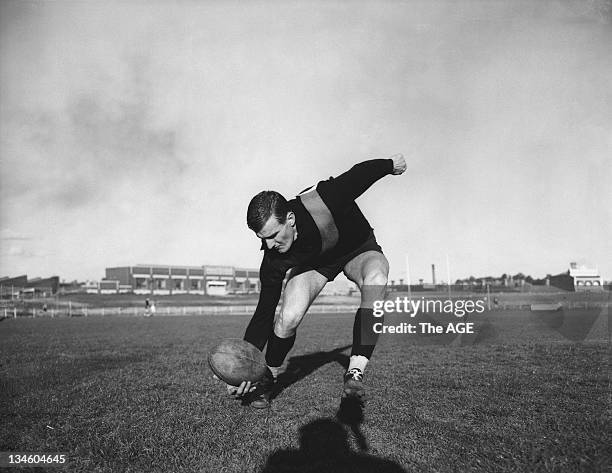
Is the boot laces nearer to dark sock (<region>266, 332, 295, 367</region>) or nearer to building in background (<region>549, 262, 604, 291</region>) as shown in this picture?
dark sock (<region>266, 332, 295, 367</region>)

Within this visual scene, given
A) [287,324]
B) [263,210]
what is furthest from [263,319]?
[263,210]

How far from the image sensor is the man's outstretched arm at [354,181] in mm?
4562

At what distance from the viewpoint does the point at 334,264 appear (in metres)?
5.64

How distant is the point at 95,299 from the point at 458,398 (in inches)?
3061

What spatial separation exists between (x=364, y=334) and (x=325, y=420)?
120 centimetres

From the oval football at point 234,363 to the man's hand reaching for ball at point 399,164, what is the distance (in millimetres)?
2445

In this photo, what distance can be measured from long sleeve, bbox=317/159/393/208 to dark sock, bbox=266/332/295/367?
1.82 meters

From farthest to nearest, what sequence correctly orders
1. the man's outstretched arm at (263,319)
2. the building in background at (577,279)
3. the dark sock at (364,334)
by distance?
1. the building in background at (577,279)
2. the dark sock at (364,334)
3. the man's outstretched arm at (263,319)

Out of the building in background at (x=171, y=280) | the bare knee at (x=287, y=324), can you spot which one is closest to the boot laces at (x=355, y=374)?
the bare knee at (x=287, y=324)

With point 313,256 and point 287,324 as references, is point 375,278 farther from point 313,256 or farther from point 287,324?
point 287,324

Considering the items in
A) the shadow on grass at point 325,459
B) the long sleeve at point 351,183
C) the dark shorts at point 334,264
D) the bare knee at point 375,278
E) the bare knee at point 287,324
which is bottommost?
the shadow on grass at point 325,459

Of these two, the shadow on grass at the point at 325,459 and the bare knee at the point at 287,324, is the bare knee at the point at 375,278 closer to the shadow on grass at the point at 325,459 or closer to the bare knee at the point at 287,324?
the bare knee at the point at 287,324

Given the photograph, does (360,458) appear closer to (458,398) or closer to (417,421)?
(417,421)

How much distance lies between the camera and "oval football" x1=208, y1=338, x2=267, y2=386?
14.3ft
